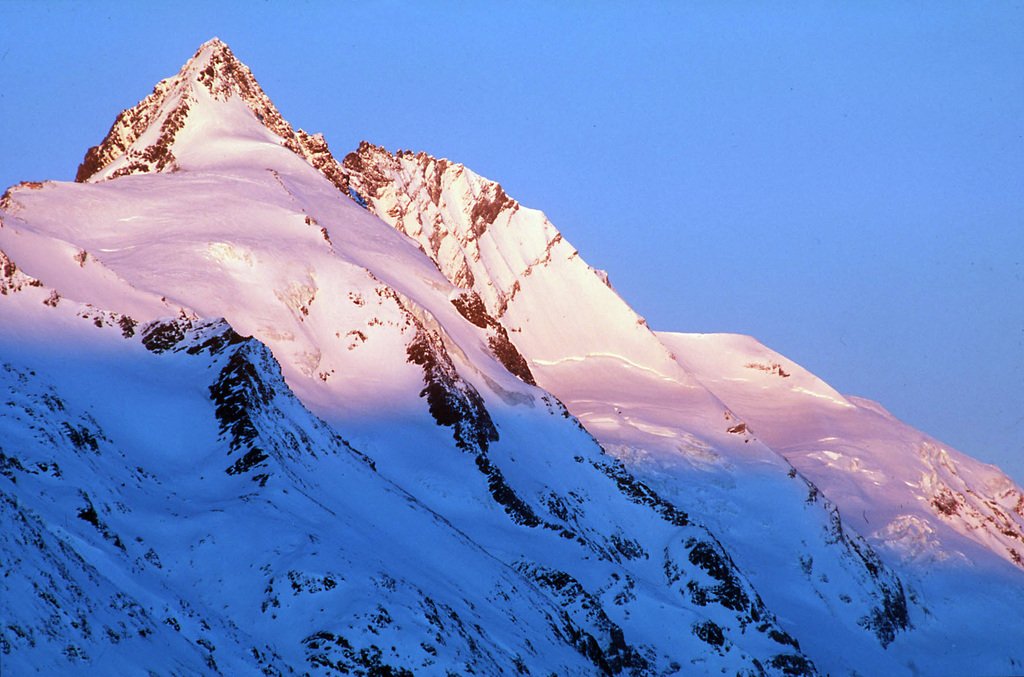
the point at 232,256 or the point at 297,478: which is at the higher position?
the point at 232,256

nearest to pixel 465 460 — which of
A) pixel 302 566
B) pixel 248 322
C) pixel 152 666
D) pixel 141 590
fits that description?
pixel 248 322

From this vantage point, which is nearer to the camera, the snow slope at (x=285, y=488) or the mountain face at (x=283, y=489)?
the mountain face at (x=283, y=489)

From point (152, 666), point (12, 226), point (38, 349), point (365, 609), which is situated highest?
point (12, 226)

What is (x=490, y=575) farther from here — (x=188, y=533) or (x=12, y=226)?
(x=12, y=226)

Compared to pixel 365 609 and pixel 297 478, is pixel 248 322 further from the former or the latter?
pixel 365 609

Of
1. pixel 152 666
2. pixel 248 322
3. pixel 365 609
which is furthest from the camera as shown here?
pixel 248 322

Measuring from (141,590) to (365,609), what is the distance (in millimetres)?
14817

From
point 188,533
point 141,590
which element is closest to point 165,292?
point 188,533

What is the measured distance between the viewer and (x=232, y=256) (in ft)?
601

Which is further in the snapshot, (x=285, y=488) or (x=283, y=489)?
(x=285, y=488)

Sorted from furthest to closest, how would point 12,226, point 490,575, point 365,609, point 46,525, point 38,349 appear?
point 12,226 → point 490,575 → point 38,349 → point 365,609 → point 46,525

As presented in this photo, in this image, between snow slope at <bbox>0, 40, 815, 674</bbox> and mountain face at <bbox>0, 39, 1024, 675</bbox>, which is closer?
mountain face at <bbox>0, 39, 1024, 675</bbox>

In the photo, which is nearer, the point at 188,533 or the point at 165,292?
the point at 188,533

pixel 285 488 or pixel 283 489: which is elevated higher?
pixel 285 488
